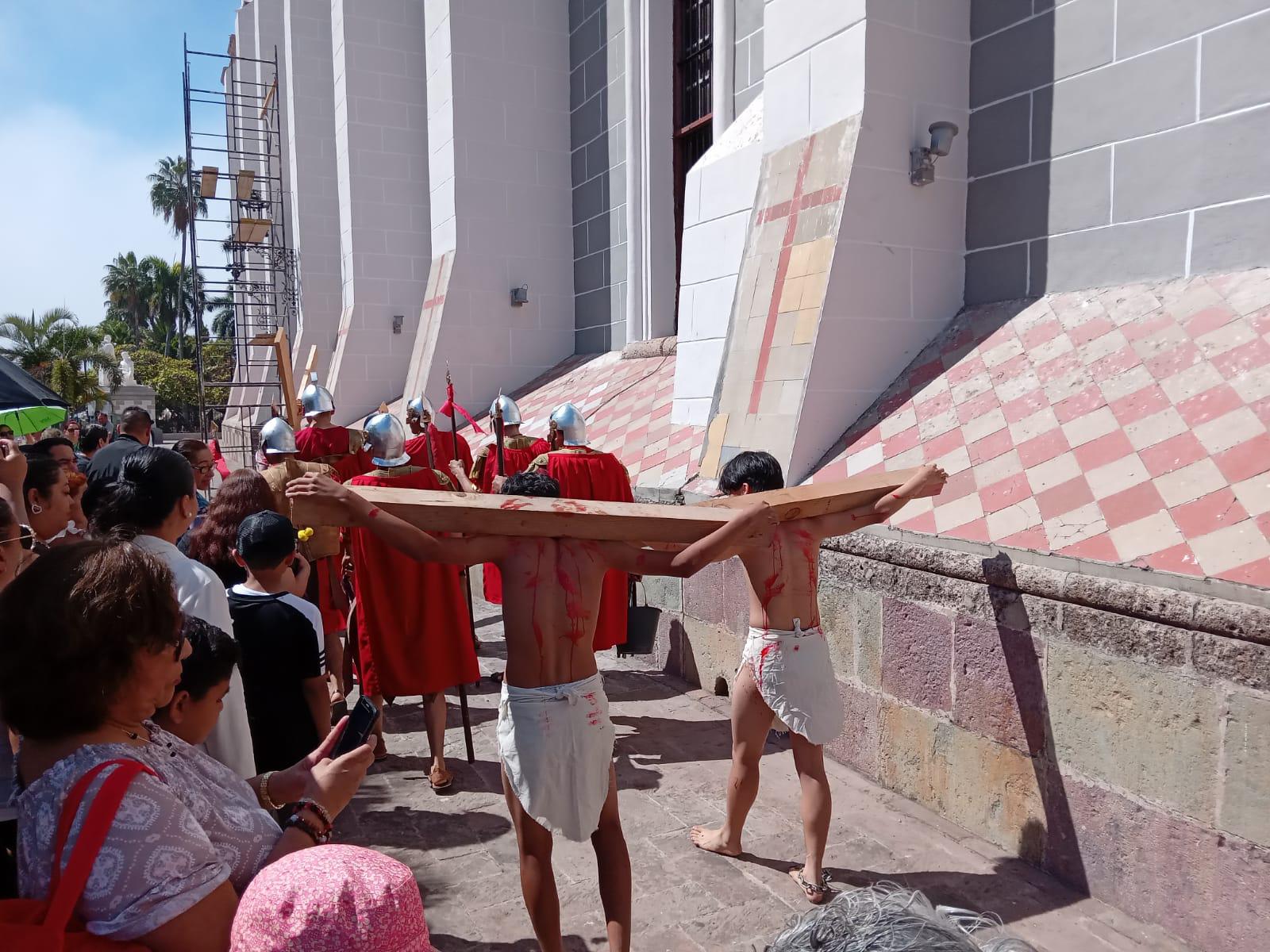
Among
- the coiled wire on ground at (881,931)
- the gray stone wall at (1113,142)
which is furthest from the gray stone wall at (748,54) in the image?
the coiled wire on ground at (881,931)

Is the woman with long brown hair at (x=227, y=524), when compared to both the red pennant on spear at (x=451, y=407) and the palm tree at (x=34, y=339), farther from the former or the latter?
the palm tree at (x=34, y=339)

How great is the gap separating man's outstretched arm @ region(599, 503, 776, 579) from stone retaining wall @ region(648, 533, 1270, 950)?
1163 millimetres

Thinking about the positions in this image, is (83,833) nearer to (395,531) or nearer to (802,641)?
(395,531)

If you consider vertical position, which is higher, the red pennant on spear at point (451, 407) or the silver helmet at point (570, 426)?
the red pennant on spear at point (451, 407)

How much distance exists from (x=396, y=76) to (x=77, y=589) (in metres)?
14.1

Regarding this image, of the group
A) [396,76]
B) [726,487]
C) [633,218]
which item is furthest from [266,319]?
[726,487]

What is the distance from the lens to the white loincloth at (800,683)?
2951 mm

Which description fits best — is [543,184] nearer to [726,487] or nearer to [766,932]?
[726,487]

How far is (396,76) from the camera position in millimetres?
13461

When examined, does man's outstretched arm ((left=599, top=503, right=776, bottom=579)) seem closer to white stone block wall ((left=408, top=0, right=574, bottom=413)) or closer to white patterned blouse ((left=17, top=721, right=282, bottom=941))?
white patterned blouse ((left=17, top=721, right=282, bottom=941))

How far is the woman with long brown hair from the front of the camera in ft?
11.7

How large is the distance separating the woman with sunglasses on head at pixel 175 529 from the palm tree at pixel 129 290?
51.2m

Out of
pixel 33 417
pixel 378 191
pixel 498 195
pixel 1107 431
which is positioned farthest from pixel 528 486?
pixel 378 191

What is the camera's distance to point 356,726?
66.3 inches
